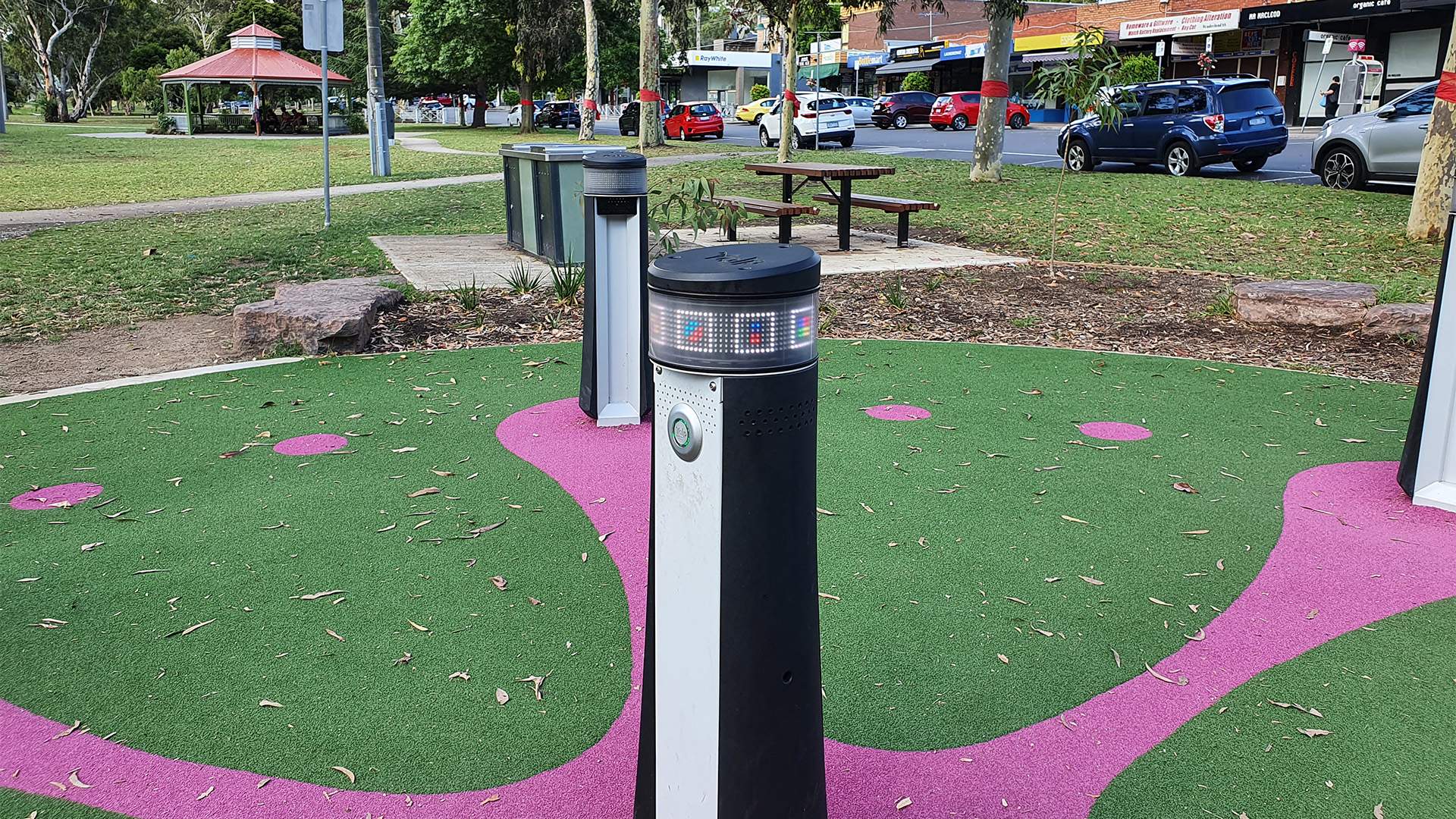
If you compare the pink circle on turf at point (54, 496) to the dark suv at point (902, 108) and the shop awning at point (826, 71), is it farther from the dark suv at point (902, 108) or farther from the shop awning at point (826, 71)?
the shop awning at point (826, 71)

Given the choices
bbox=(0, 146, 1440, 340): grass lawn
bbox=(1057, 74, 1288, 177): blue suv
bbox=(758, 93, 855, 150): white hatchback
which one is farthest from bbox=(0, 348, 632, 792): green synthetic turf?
bbox=(758, 93, 855, 150): white hatchback

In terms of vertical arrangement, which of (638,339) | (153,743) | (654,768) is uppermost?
(638,339)

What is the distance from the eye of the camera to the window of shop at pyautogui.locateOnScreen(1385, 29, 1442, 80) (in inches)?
1340

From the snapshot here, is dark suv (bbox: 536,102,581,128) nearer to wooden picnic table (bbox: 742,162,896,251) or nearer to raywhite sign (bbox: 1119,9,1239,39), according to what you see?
raywhite sign (bbox: 1119,9,1239,39)

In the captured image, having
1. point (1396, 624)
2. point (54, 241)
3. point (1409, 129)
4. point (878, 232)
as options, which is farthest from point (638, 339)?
point (1409, 129)

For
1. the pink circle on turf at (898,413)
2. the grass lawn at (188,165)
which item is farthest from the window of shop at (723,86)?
the pink circle on turf at (898,413)

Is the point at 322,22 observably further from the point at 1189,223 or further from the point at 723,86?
the point at 723,86

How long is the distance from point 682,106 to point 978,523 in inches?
1429

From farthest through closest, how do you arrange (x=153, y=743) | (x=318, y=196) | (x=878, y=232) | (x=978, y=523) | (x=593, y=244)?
(x=318, y=196)
(x=878, y=232)
(x=593, y=244)
(x=978, y=523)
(x=153, y=743)

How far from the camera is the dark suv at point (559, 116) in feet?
161

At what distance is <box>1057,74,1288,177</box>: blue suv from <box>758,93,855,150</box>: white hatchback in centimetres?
1017

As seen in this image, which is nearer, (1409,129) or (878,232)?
(878,232)

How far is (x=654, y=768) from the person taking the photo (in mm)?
2143

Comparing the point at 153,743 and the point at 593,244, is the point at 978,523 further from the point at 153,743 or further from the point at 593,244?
the point at 153,743
